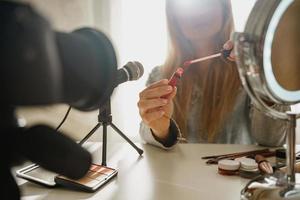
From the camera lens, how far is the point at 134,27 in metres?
1.47

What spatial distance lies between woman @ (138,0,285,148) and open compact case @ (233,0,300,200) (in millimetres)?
544

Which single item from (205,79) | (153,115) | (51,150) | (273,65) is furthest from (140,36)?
(51,150)

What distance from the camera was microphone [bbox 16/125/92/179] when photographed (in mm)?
276

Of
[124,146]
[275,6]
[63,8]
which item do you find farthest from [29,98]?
[63,8]

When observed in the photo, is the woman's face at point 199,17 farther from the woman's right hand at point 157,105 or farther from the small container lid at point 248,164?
the small container lid at point 248,164

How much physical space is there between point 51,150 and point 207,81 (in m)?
1.01

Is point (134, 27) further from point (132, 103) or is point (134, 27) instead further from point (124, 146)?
point (124, 146)

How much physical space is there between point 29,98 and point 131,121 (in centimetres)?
131

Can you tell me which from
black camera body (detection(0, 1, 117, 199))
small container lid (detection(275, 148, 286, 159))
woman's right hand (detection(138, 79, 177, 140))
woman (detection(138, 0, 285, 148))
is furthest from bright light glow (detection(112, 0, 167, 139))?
black camera body (detection(0, 1, 117, 199))

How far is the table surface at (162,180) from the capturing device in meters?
0.67

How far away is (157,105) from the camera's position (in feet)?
2.89

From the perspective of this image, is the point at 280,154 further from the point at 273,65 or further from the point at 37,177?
the point at 37,177

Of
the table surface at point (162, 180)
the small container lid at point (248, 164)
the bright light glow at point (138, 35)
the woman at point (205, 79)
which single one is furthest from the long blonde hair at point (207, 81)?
the small container lid at point (248, 164)

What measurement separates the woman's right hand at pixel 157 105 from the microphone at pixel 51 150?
22.8 inches
